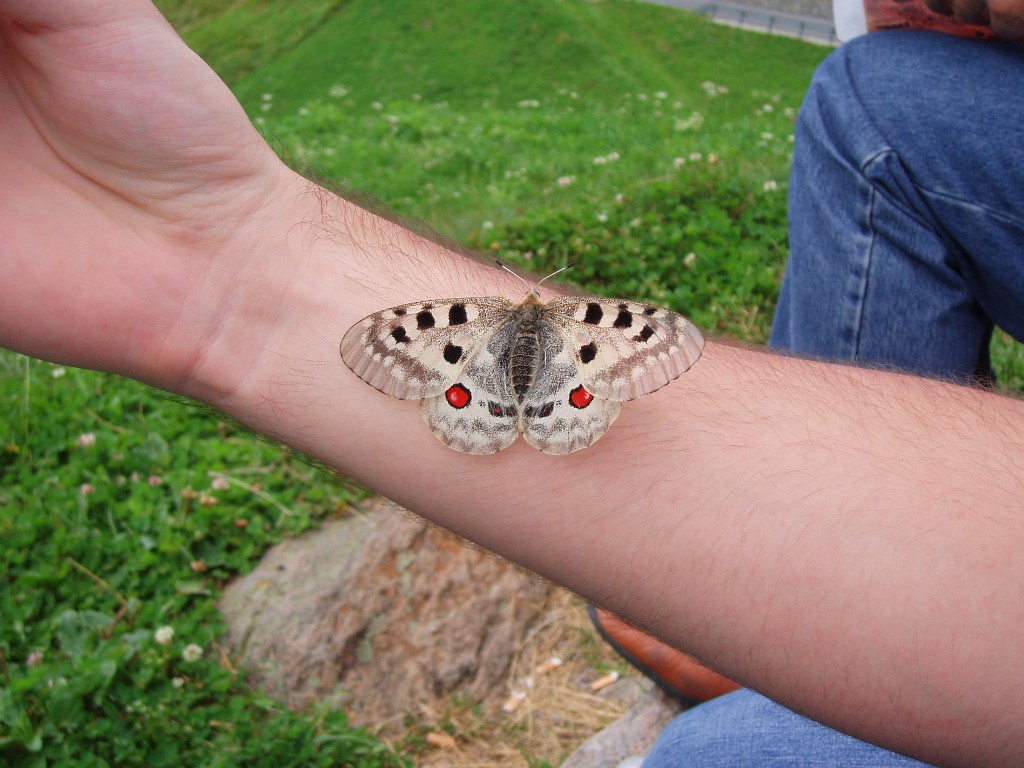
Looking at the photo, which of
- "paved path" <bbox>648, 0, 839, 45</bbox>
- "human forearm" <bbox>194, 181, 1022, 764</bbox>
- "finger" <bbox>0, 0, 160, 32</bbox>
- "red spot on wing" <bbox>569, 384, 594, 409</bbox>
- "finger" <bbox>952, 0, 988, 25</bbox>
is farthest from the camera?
"paved path" <bbox>648, 0, 839, 45</bbox>

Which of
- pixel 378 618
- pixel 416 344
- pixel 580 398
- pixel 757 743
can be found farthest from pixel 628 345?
pixel 378 618

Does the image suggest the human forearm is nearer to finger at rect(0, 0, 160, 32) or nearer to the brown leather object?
finger at rect(0, 0, 160, 32)

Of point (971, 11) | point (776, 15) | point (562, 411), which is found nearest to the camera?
point (562, 411)

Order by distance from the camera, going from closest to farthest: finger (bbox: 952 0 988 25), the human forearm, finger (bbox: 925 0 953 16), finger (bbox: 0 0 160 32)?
the human forearm
finger (bbox: 0 0 160 32)
finger (bbox: 952 0 988 25)
finger (bbox: 925 0 953 16)

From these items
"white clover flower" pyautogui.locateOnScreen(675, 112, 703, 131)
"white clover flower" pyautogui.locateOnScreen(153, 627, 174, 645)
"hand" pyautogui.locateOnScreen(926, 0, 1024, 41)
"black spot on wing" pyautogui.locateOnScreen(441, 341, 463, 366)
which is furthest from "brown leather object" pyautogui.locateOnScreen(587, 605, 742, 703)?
"white clover flower" pyautogui.locateOnScreen(675, 112, 703, 131)

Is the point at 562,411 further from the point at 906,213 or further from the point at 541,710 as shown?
the point at 541,710

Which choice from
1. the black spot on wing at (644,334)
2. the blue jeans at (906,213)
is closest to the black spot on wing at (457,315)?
the black spot on wing at (644,334)
